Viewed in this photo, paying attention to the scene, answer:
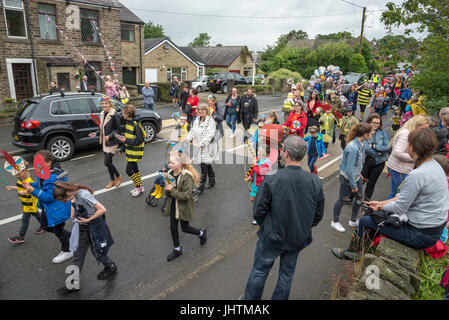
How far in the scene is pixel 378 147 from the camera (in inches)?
217

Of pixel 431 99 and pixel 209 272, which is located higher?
pixel 431 99

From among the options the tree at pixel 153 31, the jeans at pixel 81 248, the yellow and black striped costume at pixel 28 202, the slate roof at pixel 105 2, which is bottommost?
the jeans at pixel 81 248

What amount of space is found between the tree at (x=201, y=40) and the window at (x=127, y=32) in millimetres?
88290

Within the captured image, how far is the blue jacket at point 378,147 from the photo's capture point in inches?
216

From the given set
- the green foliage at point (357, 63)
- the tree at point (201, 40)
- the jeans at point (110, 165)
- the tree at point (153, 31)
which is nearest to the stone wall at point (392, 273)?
the jeans at point (110, 165)

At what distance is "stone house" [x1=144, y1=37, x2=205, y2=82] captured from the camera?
96.6 feet

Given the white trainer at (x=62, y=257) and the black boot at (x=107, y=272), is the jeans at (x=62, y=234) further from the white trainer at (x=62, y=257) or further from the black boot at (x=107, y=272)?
the black boot at (x=107, y=272)

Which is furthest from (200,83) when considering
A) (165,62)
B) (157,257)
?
(157,257)

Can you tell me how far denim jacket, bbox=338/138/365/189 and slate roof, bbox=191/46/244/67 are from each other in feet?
135

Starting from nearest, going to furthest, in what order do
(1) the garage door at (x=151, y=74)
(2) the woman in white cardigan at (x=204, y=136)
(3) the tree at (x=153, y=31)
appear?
(2) the woman in white cardigan at (x=204, y=136), (1) the garage door at (x=151, y=74), (3) the tree at (x=153, y=31)

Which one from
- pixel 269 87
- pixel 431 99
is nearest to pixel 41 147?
pixel 431 99

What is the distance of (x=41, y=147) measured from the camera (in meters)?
8.33
